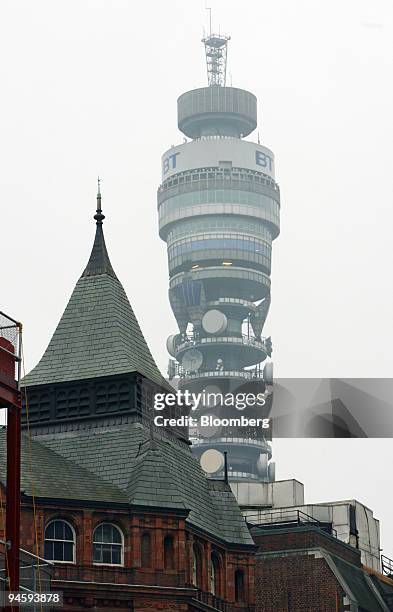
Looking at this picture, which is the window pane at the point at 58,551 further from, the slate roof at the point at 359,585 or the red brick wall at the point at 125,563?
the slate roof at the point at 359,585

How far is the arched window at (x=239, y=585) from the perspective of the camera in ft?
340

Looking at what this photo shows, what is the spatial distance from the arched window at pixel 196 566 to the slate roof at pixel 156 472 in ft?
4.31

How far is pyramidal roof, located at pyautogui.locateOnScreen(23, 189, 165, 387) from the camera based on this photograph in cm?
10625

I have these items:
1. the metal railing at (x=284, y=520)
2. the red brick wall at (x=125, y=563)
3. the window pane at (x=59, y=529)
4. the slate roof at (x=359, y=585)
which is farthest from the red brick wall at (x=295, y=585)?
the window pane at (x=59, y=529)

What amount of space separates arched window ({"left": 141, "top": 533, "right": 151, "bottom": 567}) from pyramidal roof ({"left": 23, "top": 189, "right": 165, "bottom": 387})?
11598 mm

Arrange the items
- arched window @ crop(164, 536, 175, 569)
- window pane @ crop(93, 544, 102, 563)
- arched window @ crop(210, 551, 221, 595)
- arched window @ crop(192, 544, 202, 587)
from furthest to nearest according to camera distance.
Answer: arched window @ crop(210, 551, 221, 595), arched window @ crop(192, 544, 202, 587), arched window @ crop(164, 536, 175, 569), window pane @ crop(93, 544, 102, 563)

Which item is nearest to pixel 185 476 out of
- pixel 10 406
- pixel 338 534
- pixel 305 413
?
pixel 338 534

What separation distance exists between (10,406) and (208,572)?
167ft

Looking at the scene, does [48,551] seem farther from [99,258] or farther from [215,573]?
[99,258]

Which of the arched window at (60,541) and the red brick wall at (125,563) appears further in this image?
the arched window at (60,541)

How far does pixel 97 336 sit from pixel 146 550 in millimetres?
16949

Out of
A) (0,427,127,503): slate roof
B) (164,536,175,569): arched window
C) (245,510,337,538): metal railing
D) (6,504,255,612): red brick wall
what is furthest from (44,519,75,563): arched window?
(245,510,337,538): metal railing

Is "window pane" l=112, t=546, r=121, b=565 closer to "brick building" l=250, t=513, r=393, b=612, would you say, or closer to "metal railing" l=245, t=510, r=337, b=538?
"brick building" l=250, t=513, r=393, b=612

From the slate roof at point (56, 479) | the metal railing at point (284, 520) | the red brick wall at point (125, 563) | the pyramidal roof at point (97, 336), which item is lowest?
the red brick wall at point (125, 563)
